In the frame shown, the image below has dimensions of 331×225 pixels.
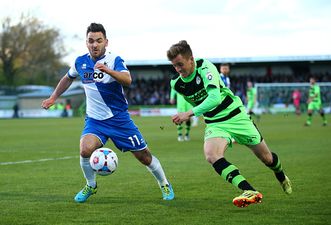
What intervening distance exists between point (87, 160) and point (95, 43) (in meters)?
1.59

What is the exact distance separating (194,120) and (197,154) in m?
18.4

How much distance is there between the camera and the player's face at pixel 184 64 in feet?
26.5

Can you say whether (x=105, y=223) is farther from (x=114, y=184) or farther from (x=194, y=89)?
(x=114, y=184)

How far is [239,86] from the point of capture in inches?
2630

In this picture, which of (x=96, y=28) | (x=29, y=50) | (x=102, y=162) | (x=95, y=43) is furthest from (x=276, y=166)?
(x=29, y=50)

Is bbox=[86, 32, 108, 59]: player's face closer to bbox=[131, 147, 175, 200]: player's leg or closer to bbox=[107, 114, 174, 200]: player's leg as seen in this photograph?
bbox=[107, 114, 174, 200]: player's leg

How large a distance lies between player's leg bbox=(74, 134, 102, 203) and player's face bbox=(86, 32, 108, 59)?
1127 millimetres

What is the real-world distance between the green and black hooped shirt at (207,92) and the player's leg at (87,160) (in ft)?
4.35

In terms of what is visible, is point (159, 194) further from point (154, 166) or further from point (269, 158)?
point (269, 158)

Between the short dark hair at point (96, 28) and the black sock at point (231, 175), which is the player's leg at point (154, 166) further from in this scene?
the short dark hair at point (96, 28)

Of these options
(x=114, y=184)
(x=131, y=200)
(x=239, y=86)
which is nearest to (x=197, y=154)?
(x=114, y=184)

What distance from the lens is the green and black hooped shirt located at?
808 centimetres

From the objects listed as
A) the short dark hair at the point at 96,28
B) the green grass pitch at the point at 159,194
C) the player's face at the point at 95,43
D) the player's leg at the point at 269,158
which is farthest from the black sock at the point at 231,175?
the short dark hair at the point at 96,28

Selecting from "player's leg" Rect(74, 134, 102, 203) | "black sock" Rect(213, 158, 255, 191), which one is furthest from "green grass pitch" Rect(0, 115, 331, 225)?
"black sock" Rect(213, 158, 255, 191)
